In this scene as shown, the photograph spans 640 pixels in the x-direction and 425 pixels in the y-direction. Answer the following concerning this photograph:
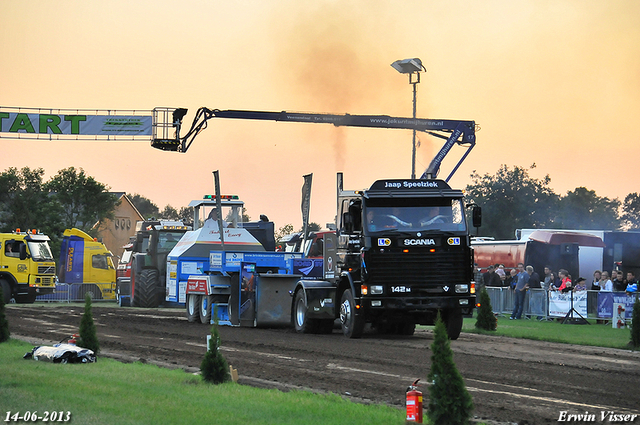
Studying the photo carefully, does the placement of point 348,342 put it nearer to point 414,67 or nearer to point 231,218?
point 231,218

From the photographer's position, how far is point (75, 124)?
112ft

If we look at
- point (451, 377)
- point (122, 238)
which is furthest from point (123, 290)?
point (122, 238)

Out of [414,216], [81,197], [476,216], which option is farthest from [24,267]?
[81,197]

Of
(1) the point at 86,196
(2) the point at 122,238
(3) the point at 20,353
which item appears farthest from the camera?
(2) the point at 122,238

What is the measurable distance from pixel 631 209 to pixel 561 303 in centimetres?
9087

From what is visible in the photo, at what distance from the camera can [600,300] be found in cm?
2447

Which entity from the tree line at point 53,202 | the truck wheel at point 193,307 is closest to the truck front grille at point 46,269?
the truck wheel at point 193,307

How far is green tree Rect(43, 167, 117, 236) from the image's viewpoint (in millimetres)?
81000

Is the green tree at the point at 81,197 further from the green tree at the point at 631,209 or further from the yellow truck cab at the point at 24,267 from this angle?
the green tree at the point at 631,209

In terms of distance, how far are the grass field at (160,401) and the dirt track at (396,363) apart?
857mm

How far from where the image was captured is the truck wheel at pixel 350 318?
60.4ft

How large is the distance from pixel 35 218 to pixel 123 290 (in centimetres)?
4051

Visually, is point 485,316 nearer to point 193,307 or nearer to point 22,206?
point 193,307

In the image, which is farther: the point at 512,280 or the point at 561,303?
the point at 512,280
